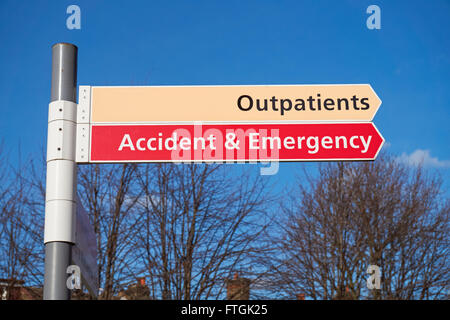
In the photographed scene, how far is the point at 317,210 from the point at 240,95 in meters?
14.6

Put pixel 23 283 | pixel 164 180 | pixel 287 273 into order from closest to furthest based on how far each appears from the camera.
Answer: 1. pixel 23 283
2. pixel 164 180
3. pixel 287 273

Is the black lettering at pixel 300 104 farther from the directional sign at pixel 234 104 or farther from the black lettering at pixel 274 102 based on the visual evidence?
the black lettering at pixel 274 102

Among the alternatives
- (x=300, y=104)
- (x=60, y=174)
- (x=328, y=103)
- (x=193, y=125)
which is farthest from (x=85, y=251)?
(x=328, y=103)

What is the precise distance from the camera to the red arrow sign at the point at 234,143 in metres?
4.00

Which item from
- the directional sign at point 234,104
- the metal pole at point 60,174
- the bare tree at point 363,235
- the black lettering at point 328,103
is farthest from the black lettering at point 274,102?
the bare tree at point 363,235

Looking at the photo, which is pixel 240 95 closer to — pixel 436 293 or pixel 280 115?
pixel 280 115

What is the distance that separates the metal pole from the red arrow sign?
0.19m

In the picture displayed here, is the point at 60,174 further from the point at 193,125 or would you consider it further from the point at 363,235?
the point at 363,235

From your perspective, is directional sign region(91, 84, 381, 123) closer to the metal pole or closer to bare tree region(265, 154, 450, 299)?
the metal pole

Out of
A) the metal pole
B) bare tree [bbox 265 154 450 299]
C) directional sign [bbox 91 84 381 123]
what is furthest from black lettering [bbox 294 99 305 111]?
bare tree [bbox 265 154 450 299]

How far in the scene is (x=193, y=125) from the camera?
407 centimetres
